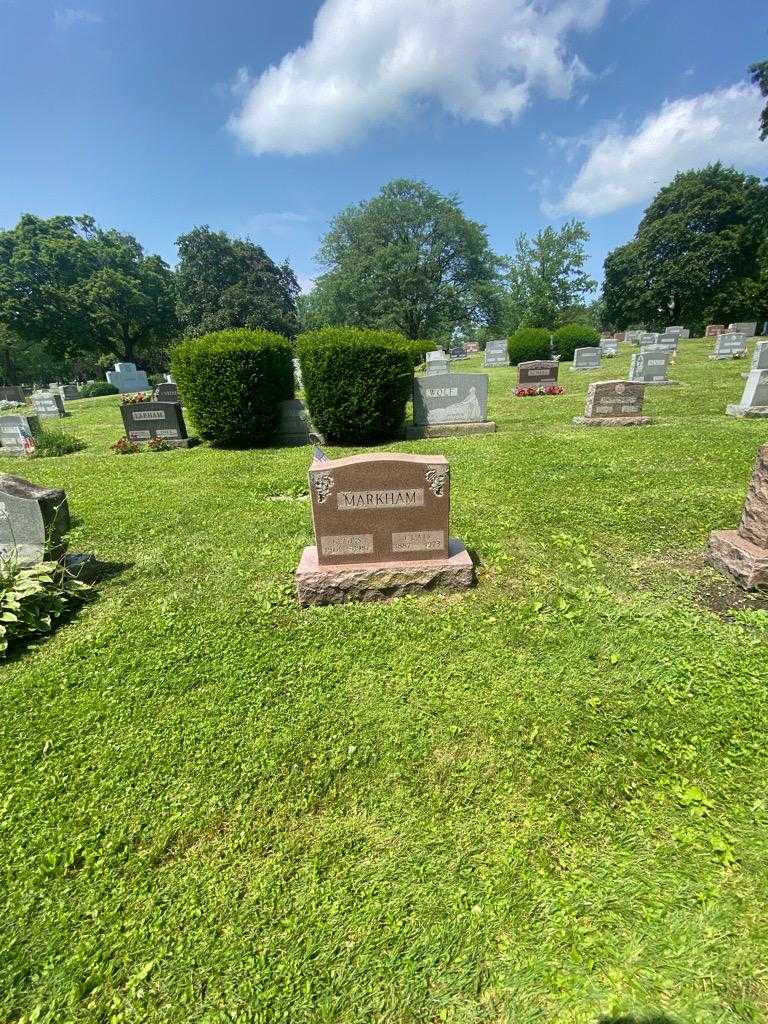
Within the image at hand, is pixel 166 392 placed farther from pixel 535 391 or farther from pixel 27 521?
pixel 27 521

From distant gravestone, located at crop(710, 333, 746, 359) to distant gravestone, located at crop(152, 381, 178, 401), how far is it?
23.0 metres

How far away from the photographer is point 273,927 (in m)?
1.72

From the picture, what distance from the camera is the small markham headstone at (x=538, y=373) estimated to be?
15734mm

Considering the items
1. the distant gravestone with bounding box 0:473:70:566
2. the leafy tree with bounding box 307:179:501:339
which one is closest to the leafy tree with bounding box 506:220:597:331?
the leafy tree with bounding box 307:179:501:339

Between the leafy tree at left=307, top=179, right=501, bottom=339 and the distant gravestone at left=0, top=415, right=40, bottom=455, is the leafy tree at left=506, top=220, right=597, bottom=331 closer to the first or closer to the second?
the leafy tree at left=307, top=179, right=501, bottom=339

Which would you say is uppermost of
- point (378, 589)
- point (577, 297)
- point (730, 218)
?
point (730, 218)

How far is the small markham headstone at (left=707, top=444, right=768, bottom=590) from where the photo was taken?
133 inches

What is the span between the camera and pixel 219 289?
36938 mm

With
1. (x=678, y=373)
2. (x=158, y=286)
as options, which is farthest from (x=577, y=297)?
(x=158, y=286)

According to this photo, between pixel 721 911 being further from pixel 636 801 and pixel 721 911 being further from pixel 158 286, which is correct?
pixel 158 286

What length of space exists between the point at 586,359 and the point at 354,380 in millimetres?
15852

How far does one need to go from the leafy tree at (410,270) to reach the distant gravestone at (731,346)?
82.8ft

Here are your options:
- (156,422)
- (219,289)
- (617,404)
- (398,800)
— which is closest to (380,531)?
(398,800)

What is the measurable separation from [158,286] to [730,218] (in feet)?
159
